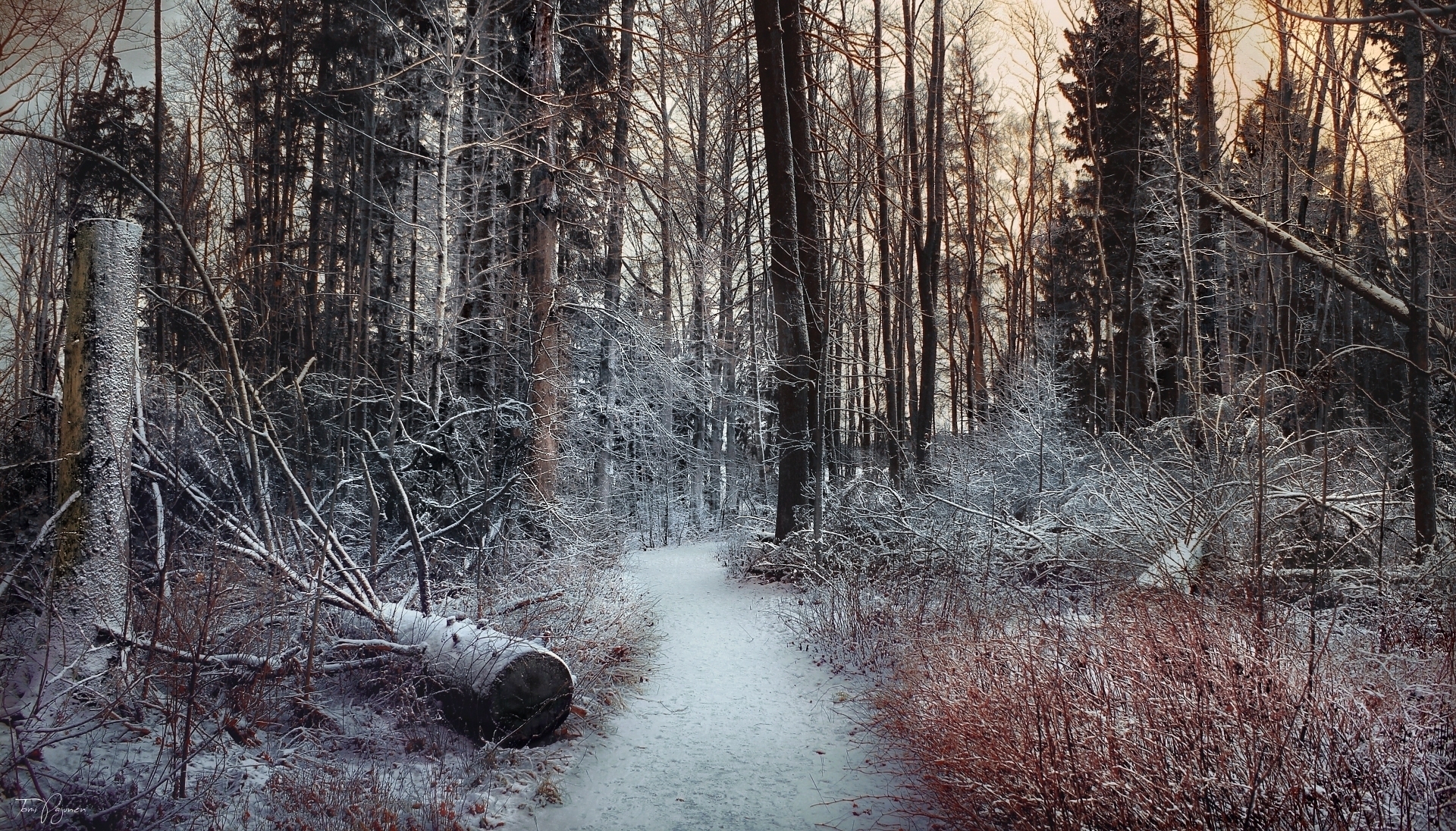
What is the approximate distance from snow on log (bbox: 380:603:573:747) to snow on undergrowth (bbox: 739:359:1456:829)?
222 centimetres

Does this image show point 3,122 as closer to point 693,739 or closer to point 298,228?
point 693,739

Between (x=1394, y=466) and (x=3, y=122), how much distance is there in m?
11.5

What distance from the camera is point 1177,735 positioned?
3.01 m

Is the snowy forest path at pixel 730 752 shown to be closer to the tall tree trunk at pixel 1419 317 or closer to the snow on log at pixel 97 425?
the snow on log at pixel 97 425

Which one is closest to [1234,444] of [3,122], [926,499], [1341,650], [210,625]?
[926,499]

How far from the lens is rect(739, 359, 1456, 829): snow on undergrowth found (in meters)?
2.85

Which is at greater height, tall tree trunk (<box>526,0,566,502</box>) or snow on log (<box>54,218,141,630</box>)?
tall tree trunk (<box>526,0,566,502</box>)

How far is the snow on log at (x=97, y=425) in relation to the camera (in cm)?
386

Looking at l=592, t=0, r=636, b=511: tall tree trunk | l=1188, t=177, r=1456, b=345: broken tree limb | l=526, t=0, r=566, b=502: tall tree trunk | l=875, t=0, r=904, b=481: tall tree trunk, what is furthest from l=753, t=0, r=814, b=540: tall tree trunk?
l=1188, t=177, r=1456, b=345: broken tree limb

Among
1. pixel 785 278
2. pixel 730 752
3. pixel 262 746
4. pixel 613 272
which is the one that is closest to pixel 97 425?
pixel 262 746

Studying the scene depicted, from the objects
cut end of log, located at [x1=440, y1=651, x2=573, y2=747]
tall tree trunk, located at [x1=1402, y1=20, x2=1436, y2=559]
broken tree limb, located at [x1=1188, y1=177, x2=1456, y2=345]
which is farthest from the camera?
tall tree trunk, located at [x1=1402, y1=20, x2=1436, y2=559]

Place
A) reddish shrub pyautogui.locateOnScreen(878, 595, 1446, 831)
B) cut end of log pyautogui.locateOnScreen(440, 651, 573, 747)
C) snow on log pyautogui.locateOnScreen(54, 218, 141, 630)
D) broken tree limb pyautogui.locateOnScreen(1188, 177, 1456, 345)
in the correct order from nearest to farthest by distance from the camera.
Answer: reddish shrub pyautogui.locateOnScreen(878, 595, 1446, 831) → snow on log pyautogui.locateOnScreen(54, 218, 141, 630) → cut end of log pyautogui.locateOnScreen(440, 651, 573, 747) → broken tree limb pyautogui.locateOnScreen(1188, 177, 1456, 345)

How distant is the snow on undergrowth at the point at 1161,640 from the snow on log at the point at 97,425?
4545 mm

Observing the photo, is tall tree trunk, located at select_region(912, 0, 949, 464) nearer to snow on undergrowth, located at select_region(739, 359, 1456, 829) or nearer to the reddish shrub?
snow on undergrowth, located at select_region(739, 359, 1456, 829)
